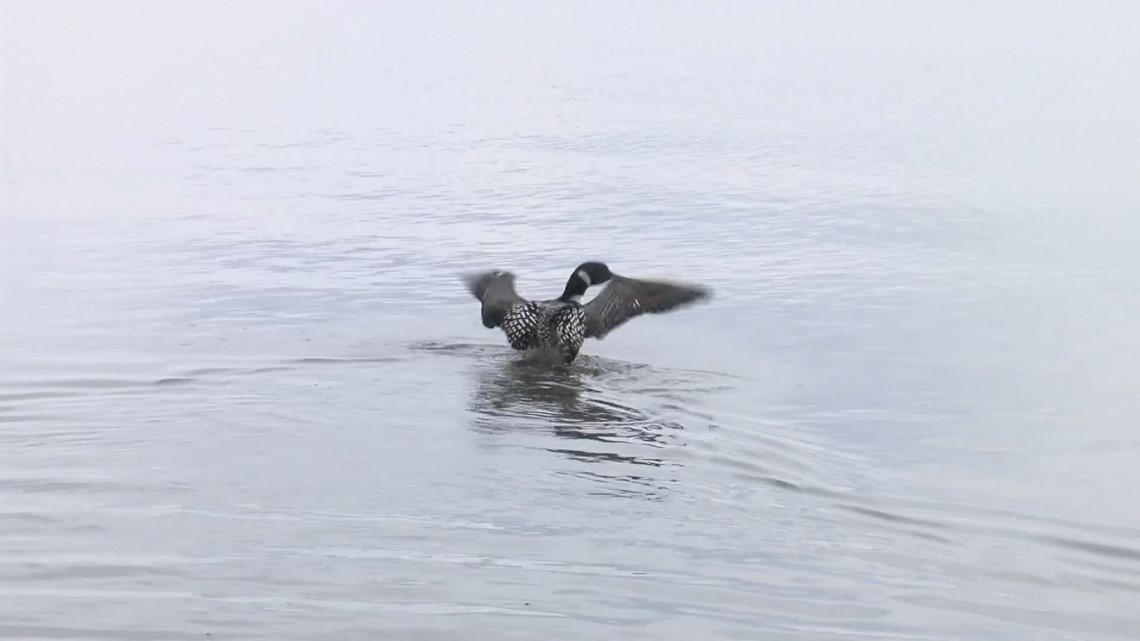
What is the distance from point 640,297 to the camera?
390 inches

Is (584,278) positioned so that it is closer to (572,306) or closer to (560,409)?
(572,306)

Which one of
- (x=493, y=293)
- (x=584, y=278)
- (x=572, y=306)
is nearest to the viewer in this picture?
(x=572, y=306)

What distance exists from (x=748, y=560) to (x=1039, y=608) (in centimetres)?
100

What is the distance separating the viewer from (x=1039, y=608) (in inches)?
210

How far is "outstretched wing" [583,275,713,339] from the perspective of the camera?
982 centimetres

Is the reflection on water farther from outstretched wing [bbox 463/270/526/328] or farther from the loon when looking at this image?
outstretched wing [bbox 463/270/526/328]

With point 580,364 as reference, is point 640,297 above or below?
above

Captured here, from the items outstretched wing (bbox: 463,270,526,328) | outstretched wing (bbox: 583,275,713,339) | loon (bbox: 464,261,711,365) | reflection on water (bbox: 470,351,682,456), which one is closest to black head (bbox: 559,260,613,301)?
loon (bbox: 464,261,711,365)

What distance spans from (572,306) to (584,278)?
1.91 feet

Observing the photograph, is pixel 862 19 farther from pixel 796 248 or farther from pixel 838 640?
pixel 838 640

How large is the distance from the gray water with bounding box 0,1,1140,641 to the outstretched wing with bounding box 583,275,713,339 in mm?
265

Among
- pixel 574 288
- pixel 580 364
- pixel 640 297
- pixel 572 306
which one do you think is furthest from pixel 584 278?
pixel 580 364

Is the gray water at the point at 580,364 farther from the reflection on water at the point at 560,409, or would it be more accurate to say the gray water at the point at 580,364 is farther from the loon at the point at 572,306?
the loon at the point at 572,306

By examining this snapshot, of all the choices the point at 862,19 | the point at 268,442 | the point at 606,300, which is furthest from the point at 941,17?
the point at 268,442
